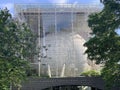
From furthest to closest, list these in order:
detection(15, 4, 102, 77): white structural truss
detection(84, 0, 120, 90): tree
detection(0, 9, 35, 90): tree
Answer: detection(15, 4, 102, 77): white structural truss → detection(0, 9, 35, 90): tree → detection(84, 0, 120, 90): tree

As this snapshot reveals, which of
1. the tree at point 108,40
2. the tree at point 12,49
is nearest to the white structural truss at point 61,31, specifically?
the tree at point 12,49

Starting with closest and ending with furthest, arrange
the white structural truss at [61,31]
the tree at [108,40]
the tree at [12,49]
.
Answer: the tree at [108,40] → the tree at [12,49] → the white structural truss at [61,31]

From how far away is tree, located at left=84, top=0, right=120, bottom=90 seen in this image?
109ft

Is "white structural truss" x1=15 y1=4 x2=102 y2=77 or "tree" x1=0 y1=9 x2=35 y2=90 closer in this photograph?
"tree" x1=0 y1=9 x2=35 y2=90

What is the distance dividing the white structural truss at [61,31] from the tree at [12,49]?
38.2m

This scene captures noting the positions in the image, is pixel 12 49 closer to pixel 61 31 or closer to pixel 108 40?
pixel 108 40

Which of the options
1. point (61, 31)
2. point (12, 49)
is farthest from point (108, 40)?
point (61, 31)

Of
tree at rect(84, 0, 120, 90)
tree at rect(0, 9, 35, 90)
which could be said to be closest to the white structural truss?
tree at rect(0, 9, 35, 90)

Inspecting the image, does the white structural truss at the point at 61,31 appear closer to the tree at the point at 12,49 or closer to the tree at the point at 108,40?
the tree at the point at 12,49

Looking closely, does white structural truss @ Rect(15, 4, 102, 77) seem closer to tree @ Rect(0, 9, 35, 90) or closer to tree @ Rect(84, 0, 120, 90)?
tree @ Rect(0, 9, 35, 90)

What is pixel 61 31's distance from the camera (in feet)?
310

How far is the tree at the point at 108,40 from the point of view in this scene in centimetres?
3338

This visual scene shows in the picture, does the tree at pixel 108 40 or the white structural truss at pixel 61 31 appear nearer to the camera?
the tree at pixel 108 40

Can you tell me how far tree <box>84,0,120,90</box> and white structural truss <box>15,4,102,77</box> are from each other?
155 feet
